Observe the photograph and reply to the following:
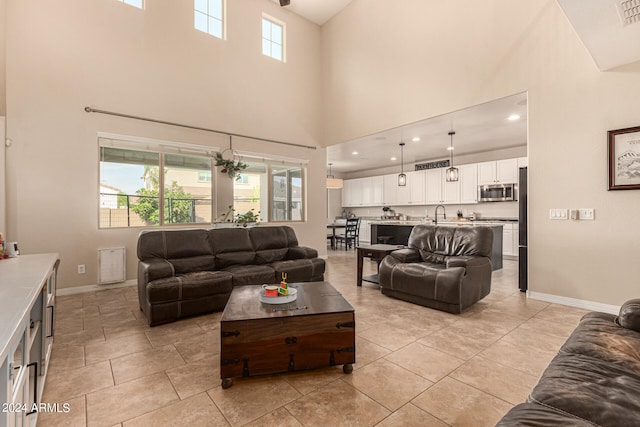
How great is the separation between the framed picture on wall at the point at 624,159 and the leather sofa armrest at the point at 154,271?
15.9 feet

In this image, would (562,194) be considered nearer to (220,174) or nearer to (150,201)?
(220,174)

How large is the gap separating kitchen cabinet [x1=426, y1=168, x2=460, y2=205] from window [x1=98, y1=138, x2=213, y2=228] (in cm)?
595

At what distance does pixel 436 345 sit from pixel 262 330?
1491 mm

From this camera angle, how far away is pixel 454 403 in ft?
5.72

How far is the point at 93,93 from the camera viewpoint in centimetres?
428

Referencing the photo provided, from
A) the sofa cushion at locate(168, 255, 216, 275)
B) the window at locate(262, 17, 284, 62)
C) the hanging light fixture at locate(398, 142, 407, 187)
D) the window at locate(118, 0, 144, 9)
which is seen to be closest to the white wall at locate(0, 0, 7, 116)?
the window at locate(118, 0, 144, 9)

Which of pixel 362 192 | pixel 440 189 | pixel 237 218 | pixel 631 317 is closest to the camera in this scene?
pixel 631 317

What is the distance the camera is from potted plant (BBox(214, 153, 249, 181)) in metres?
5.36

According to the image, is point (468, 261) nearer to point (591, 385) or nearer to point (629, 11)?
point (591, 385)

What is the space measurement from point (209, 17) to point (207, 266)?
181 inches

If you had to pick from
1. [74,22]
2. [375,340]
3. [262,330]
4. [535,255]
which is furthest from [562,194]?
[74,22]

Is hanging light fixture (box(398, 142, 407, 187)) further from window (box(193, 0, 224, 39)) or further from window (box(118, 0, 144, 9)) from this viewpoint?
window (box(118, 0, 144, 9))

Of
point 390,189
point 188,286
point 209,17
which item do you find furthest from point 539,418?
point 390,189

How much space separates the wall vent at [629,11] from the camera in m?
2.15
